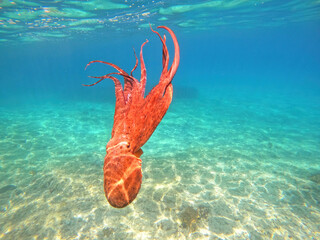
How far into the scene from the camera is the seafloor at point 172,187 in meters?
5.06

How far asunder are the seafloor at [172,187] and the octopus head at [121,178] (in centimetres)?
433

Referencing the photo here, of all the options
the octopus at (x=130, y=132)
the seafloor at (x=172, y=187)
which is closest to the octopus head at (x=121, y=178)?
the octopus at (x=130, y=132)

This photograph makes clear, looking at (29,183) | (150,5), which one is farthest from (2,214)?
(150,5)

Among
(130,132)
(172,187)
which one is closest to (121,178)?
(130,132)

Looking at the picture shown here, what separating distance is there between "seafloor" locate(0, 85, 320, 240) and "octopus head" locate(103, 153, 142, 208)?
14.2ft

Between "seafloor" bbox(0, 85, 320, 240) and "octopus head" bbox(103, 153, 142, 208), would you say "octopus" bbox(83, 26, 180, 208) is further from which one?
"seafloor" bbox(0, 85, 320, 240)

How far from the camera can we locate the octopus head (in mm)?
1247

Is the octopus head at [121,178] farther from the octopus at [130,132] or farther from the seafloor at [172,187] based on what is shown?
the seafloor at [172,187]

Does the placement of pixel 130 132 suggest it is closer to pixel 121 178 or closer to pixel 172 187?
pixel 121 178

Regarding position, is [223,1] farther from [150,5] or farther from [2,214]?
[2,214]

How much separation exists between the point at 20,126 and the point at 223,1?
2418cm

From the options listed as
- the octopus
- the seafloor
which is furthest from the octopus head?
the seafloor

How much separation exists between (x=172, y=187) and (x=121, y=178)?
5.93m

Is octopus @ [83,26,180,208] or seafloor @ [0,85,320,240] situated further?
seafloor @ [0,85,320,240]
